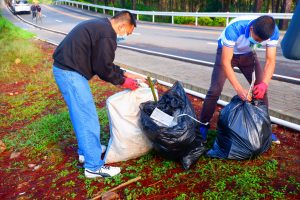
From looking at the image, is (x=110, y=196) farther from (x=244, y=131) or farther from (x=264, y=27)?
(x=264, y=27)

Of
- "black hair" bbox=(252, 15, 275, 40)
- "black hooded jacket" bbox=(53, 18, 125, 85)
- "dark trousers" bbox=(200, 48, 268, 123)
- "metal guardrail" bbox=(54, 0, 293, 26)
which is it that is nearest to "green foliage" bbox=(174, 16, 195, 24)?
"metal guardrail" bbox=(54, 0, 293, 26)

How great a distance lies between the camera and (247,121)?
10.9 ft

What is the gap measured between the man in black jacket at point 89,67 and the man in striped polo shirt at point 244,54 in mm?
1065

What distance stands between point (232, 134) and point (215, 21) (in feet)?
59.2

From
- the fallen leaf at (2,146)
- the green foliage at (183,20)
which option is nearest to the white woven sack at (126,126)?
the fallen leaf at (2,146)

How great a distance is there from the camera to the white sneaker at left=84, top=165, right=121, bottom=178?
3.43 m

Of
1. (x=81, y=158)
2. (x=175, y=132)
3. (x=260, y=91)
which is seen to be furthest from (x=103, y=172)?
(x=260, y=91)

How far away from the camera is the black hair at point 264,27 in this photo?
3.05 metres

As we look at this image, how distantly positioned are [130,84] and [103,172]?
102 cm

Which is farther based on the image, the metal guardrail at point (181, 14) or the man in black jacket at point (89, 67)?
the metal guardrail at point (181, 14)

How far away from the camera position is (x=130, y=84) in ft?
11.4

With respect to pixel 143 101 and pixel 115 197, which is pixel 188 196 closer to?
pixel 115 197

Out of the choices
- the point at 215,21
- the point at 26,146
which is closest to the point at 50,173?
the point at 26,146

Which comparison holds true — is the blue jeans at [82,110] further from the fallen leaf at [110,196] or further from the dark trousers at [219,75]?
the dark trousers at [219,75]
